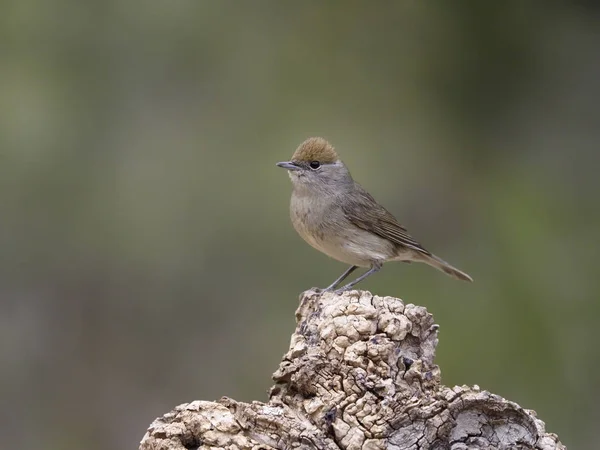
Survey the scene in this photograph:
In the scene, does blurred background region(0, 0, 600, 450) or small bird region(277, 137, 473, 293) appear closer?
small bird region(277, 137, 473, 293)

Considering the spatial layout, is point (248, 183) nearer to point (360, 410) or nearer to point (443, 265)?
point (443, 265)

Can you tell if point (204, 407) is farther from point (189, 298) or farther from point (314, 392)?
point (189, 298)

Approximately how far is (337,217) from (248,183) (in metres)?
1.95

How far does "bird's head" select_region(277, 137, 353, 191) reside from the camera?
5473 mm

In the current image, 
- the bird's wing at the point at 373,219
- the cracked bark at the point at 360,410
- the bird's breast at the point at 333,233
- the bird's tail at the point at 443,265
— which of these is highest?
the bird's tail at the point at 443,265

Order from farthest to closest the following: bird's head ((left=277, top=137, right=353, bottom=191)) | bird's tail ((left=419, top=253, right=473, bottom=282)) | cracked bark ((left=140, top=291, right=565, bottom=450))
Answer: bird's tail ((left=419, top=253, right=473, bottom=282))
bird's head ((left=277, top=137, right=353, bottom=191))
cracked bark ((left=140, top=291, right=565, bottom=450))

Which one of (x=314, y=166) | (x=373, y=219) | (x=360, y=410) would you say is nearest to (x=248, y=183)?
(x=314, y=166)

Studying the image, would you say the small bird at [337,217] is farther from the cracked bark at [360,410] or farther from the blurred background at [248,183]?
the cracked bark at [360,410]

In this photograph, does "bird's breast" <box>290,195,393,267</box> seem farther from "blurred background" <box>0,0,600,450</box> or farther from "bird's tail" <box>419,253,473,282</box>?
"blurred background" <box>0,0,600,450</box>

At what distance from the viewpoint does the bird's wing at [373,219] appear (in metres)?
5.50

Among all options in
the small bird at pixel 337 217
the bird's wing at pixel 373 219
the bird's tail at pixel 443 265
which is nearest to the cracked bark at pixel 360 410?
the small bird at pixel 337 217

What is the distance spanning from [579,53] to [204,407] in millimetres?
5364

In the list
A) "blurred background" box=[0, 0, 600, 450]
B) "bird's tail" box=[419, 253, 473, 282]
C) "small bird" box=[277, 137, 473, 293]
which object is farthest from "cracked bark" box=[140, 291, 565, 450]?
"blurred background" box=[0, 0, 600, 450]

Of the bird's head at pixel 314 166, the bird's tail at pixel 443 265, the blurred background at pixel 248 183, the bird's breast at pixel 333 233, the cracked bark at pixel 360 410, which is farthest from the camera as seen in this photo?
the blurred background at pixel 248 183
